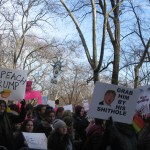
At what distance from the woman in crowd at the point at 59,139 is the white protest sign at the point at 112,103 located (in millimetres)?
520

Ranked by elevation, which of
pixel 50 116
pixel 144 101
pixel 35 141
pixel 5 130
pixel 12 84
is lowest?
pixel 35 141

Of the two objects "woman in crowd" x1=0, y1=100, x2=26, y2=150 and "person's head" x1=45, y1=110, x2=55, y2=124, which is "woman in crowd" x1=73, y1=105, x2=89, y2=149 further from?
"woman in crowd" x1=0, y1=100, x2=26, y2=150

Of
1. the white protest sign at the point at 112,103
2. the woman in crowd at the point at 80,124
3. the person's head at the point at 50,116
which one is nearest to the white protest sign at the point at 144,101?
the white protest sign at the point at 112,103

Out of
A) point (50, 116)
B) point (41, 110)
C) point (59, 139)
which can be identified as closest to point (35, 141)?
point (59, 139)

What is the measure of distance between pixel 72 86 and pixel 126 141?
5939 centimetres

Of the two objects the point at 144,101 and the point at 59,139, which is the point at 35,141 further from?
the point at 144,101

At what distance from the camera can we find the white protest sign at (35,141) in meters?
7.12

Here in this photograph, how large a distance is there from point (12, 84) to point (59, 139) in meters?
2.10

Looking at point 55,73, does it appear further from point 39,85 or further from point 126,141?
point 39,85

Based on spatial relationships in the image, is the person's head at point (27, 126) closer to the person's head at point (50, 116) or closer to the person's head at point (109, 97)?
the person's head at point (50, 116)

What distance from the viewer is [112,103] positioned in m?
6.98

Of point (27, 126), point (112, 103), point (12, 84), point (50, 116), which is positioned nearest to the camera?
point (112, 103)

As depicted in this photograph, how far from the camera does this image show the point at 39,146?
7.15 metres

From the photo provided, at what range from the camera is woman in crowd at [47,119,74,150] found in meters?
6.91
